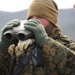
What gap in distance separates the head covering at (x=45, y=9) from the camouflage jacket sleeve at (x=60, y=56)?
39 cm

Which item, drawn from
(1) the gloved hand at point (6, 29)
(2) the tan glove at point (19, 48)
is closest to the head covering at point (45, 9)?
(2) the tan glove at point (19, 48)

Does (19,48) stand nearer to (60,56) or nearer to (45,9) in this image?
(60,56)

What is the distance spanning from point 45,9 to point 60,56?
590mm

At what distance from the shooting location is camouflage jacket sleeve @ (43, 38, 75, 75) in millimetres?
2322

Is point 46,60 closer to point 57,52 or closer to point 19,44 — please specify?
point 57,52

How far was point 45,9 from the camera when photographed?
2.78 metres

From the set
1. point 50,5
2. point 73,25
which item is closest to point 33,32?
point 50,5

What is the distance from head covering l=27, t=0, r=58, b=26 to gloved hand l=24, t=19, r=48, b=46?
41 cm

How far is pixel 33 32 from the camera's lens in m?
2.24

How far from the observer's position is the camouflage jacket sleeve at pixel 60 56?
232cm

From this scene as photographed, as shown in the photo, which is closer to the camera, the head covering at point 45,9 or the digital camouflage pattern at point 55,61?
the digital camouflage pattern at point 55,61

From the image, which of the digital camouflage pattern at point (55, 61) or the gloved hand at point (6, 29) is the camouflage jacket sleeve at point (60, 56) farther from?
the gloved hand at point (6, 29)

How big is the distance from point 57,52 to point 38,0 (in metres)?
0.65

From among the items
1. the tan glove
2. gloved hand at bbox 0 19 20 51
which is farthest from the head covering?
gloved hand at bbox 0 19 20 51
